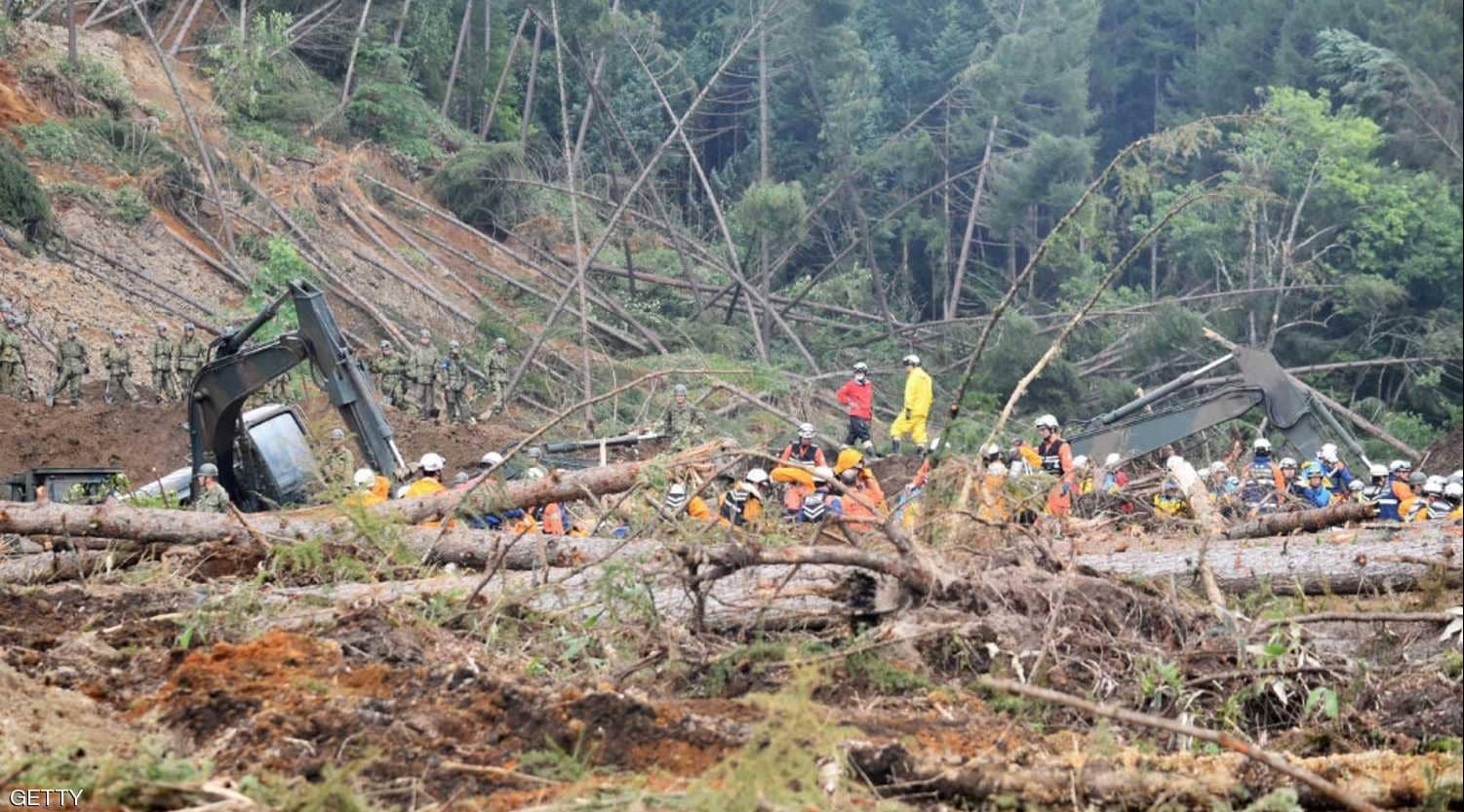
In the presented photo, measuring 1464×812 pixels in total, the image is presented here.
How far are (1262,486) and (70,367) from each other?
47.9ft

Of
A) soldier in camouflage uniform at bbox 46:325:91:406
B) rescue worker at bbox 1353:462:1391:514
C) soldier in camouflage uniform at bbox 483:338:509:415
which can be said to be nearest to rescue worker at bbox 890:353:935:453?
rescue worker at bbox 1353:462:1391:514

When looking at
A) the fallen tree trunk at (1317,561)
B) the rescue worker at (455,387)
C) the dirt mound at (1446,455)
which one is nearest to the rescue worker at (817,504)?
the fallen tree trunk at (1317,561)

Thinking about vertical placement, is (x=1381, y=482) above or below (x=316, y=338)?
below

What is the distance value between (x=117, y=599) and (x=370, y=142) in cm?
2771

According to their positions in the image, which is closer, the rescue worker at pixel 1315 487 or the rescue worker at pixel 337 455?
the rescue worker at pixel 337 455

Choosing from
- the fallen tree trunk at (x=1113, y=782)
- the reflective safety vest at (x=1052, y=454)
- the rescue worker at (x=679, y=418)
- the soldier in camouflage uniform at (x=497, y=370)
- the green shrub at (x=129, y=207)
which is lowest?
the reflective safety vest at (x=1052, y=454)

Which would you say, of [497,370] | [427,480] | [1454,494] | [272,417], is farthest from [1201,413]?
[497,370]

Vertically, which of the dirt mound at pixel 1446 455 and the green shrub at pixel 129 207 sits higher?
the green shrub at pixel 129 207

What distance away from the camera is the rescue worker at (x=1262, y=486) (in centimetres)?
1440

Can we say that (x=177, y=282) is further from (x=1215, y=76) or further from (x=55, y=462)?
(x=1215, y=76)

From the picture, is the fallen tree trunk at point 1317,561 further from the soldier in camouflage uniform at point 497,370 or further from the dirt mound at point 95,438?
the soldier in camouflage uniform at point 497,370

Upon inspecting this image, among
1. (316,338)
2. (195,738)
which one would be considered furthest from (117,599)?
(316,338)

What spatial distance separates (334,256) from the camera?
29172 millimetres

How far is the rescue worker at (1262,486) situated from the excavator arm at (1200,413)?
0.68 meters
